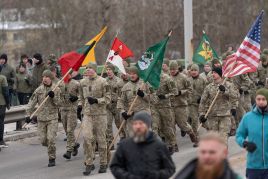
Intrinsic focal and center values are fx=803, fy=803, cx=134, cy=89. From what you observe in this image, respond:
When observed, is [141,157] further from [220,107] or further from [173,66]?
[173,66]

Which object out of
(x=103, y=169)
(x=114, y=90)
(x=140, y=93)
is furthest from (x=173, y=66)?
(x=103, y=169)

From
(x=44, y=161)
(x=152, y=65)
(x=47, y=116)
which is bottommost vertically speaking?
(x=44, y=161)

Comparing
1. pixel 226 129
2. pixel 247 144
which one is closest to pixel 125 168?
pixel 247 144

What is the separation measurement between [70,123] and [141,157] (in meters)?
8.32

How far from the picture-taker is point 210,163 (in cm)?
570

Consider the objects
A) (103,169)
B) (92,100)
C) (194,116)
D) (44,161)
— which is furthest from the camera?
(194,116)

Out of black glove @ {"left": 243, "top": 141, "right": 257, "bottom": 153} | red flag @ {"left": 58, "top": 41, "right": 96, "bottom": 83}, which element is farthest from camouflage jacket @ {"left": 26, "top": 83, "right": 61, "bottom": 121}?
black glove @ {"left": 243, "top": 141, "right": 257, "bottom": 153}

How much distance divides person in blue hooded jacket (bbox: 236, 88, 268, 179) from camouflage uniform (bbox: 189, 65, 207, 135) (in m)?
7.89

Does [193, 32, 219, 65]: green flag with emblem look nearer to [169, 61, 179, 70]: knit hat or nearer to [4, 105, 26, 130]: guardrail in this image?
[169, 61, 179, 70]: knit hat

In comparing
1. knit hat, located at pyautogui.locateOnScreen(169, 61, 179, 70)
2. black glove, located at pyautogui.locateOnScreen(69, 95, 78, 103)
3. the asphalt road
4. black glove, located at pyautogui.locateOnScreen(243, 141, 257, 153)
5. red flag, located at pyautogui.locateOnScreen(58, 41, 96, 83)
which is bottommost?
the asphalt road

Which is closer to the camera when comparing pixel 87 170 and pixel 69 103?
pixel 87 170

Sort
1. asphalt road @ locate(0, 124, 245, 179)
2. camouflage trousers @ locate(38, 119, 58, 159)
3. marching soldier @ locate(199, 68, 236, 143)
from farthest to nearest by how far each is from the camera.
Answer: camouflage trousers @ locate(38, 119, 58, 159), marching soldier @ locate(199, 68, 236, 143), asphalt road @ locate(0, 124, 245, 179)

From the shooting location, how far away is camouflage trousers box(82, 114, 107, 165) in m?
13.4

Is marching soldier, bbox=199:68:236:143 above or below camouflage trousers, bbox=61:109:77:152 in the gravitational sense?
above
